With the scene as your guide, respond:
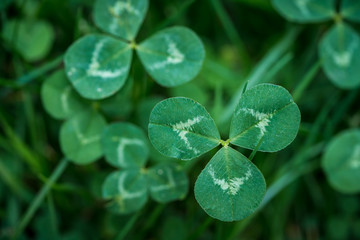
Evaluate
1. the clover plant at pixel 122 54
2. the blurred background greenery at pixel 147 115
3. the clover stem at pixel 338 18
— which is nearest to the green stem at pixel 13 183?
the blurred background greenery at pixel 147 115

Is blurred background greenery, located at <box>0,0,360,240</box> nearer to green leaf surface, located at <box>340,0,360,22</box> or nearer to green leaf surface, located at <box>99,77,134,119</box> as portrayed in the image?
green leaf surface, located at <box>99,77,134,119</box>

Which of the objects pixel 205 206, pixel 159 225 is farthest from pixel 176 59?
pixel 159 225

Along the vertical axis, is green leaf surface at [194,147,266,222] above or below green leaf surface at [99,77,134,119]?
above

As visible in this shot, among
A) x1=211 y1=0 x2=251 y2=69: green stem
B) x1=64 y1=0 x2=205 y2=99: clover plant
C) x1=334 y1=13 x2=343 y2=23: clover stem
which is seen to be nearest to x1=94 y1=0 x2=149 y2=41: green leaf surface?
x1=64 y1=0 x2=205 y2=99: clover plant

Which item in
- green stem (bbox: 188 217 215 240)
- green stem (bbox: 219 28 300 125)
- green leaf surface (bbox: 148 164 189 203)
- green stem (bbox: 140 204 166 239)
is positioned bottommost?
green stem (bbox: 140 204 166 239)

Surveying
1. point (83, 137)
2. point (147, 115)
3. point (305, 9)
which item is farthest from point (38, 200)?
point (305, 9)
